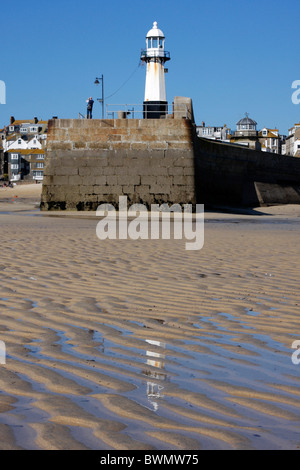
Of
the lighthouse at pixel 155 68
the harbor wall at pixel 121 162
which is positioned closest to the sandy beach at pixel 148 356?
the harbor wall at pixel 121 162

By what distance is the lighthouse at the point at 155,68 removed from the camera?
119 feet

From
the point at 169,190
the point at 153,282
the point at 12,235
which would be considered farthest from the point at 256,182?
the point at 153,282

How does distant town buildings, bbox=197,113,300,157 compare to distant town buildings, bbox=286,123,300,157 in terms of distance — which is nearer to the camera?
distant town buildings, bbox=197,113,300,157

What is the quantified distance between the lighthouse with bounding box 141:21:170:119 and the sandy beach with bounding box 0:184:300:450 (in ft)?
94.3

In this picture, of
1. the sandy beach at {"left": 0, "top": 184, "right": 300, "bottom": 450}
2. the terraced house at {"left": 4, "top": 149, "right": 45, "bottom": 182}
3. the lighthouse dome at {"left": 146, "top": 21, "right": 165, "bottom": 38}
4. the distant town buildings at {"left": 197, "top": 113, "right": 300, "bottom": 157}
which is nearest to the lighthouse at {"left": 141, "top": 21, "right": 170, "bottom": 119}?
the lighthouse dome at {"left": 146, "top": 21, "right": 165, "bottom": 38}

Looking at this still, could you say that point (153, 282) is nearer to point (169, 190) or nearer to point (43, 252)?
point (43, 252)

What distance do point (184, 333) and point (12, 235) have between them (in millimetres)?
8987

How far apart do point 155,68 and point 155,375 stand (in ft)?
116

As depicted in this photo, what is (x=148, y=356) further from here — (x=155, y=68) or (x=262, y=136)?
(x=262, y=136)

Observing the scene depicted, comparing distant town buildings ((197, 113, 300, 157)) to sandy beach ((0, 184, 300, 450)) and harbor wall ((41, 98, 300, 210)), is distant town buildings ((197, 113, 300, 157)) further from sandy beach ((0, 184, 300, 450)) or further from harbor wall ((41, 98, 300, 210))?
sandy beach ((0, 184, 300, 450))

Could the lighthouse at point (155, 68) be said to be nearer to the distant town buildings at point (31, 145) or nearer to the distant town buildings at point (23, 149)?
the distant town buildings at point (31, 145)

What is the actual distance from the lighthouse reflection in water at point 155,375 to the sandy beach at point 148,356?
1cm

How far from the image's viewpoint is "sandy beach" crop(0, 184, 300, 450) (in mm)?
2680

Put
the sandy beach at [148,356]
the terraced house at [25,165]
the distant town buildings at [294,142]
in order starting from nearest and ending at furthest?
the sandy beach at [148,356] → the distant town buildings at [294,142] → the terraced house at [25,165]
